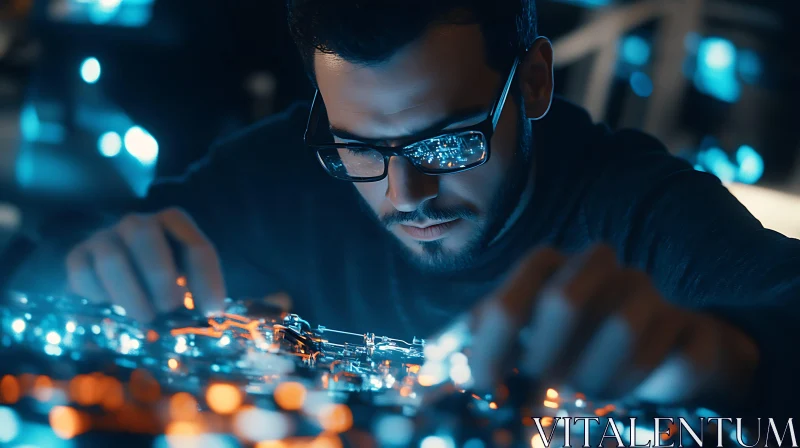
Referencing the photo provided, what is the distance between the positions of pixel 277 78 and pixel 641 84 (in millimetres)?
609

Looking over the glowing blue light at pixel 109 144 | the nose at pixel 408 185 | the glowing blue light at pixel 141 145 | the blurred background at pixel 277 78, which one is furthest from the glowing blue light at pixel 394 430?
the glowing blue light at pixel 109 144

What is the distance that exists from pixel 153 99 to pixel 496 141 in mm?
627

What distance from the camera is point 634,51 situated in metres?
1.00

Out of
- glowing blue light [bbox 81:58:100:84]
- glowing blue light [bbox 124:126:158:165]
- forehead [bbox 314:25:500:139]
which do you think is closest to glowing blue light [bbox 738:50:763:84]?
forehead [bbox 314:25:500:139]

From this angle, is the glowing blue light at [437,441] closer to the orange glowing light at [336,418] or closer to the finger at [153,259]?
the orange glowing light at [336,418]

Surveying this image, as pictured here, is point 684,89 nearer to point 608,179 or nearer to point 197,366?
point 608,179

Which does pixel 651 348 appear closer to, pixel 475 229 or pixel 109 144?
pixel 475 229

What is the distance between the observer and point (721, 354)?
1.24 feet

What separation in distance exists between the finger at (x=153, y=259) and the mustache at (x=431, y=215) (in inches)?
11.0

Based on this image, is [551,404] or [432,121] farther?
[432,121]

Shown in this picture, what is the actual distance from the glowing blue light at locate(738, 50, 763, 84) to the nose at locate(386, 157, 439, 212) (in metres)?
0.63

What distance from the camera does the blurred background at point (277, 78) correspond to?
0.94m

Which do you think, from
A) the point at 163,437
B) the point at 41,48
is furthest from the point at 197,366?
the point at 41,48

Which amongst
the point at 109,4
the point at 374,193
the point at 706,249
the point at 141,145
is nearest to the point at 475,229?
the point at 374,193
